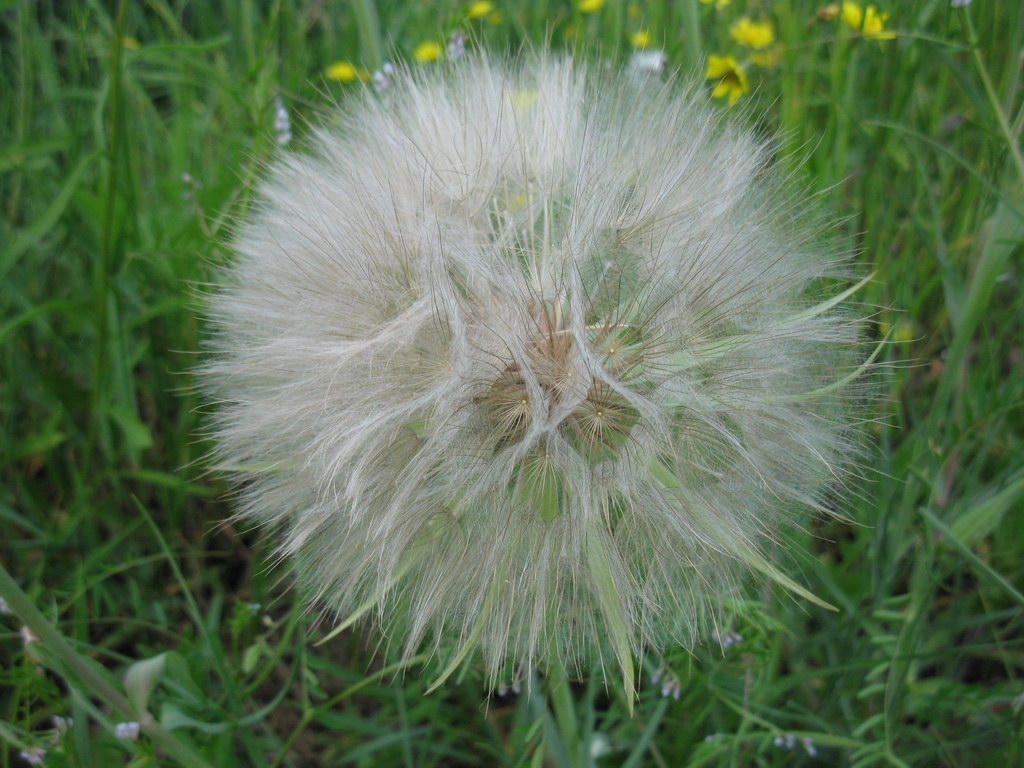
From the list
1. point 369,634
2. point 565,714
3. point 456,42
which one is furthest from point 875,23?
point 369,634

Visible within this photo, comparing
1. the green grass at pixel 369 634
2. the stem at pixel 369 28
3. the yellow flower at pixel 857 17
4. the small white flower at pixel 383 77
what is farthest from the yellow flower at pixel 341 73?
the yellow flower at pixel 857 17

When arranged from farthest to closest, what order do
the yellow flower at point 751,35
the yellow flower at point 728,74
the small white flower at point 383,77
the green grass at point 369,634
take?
the yellow flower at point 751,35 < the yellow flower at point 728,74 < the small white flower at point 383,77 < the green grass at point 369,634

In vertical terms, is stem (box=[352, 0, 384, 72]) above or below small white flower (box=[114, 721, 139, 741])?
above

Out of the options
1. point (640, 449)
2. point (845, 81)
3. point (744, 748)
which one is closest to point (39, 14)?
point (845, 81)

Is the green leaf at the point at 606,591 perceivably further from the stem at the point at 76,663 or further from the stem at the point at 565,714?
the stem at the point at 76,663

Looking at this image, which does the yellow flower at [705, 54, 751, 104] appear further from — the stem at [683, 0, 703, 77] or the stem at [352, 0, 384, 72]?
the stem at [352, 0, 384, 72]

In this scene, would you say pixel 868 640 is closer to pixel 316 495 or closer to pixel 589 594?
pixel 589 594

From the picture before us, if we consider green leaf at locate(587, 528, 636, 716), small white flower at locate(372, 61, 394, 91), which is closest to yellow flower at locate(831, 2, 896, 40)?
small white flower at locate(372, 61, 394, 91)
